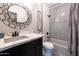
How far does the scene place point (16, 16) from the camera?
964 millimetres

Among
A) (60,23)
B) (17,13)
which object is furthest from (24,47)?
(60,23)

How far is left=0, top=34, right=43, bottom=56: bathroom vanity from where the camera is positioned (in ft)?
2.28

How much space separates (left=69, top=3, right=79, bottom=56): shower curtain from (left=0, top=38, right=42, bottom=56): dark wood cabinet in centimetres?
43

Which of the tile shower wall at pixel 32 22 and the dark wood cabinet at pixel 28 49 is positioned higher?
the tile shower wall at pixel 32 22

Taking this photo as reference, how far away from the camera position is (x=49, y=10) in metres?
0.95

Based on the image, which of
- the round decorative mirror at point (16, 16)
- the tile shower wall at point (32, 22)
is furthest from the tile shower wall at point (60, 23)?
the round decorative mirror at point (16, 16)

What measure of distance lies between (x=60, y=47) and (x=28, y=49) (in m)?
0.45

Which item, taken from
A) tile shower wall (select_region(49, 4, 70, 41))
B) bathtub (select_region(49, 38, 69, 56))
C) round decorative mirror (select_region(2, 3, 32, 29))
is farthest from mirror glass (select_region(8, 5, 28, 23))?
bathtub (select_region(49, 38, 69, 56))

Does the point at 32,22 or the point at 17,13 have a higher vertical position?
the point at 17,13

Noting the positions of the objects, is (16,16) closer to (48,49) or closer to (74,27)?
(48,49)

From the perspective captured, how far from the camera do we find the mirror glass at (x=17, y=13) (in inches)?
37.4

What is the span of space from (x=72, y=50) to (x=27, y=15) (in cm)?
80

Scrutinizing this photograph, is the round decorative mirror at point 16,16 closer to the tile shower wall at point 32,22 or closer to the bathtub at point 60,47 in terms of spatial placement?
the tile shower wall at point 32,22

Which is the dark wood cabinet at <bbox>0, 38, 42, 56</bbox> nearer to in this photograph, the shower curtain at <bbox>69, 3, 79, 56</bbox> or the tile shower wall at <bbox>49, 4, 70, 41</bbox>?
the tile shower wall at <bbox>49, 4, 70, 41</bbox>
